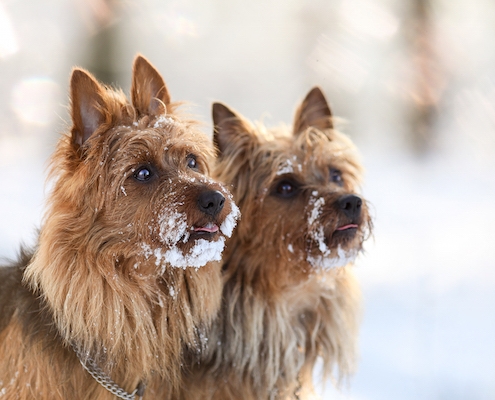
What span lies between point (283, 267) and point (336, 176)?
2.74 ft

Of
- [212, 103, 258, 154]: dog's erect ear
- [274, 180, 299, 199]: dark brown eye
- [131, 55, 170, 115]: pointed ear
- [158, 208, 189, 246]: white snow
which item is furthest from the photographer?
[212, 103, 258, 154]: dog's erect ear

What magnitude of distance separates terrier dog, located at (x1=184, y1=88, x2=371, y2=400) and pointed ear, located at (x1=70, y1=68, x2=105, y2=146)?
3.49ft

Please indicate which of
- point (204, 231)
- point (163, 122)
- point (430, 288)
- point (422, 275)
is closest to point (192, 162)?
point (163, 122)

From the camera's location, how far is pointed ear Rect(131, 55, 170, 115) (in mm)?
3070

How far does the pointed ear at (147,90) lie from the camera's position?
3.07 meters

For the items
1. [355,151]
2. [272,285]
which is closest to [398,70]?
[355,151]

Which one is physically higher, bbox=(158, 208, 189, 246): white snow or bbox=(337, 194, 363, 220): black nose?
bbox=(337, 194, 363, 220): black nose

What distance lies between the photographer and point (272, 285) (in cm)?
346

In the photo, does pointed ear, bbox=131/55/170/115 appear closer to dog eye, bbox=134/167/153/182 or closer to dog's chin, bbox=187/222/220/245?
dog eye, bbox=134/167/153/182

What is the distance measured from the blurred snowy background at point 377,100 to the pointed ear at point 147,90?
2956mm

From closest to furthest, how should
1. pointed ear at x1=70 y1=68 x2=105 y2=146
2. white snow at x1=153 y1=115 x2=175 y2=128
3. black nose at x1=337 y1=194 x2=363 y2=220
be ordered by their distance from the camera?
pointed ear at x1=70 y1=68 x2=105 y2=146 < white snow at x1=153 y1=115 x2=175 y2=128 < black nose at x1=337 y1=194 x2=363 y2=220

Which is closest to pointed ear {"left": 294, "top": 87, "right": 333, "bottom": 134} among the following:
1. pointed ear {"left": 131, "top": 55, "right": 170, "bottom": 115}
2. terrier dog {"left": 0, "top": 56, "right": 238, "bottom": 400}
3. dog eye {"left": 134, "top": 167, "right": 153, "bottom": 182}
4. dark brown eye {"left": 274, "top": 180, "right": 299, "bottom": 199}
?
dark brown eye {"left": 274, "top": 180, "right": 299, "bottom": 199}

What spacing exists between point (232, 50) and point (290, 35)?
1.48 metres

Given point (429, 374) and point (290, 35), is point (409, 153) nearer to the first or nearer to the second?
point (290, 35)
